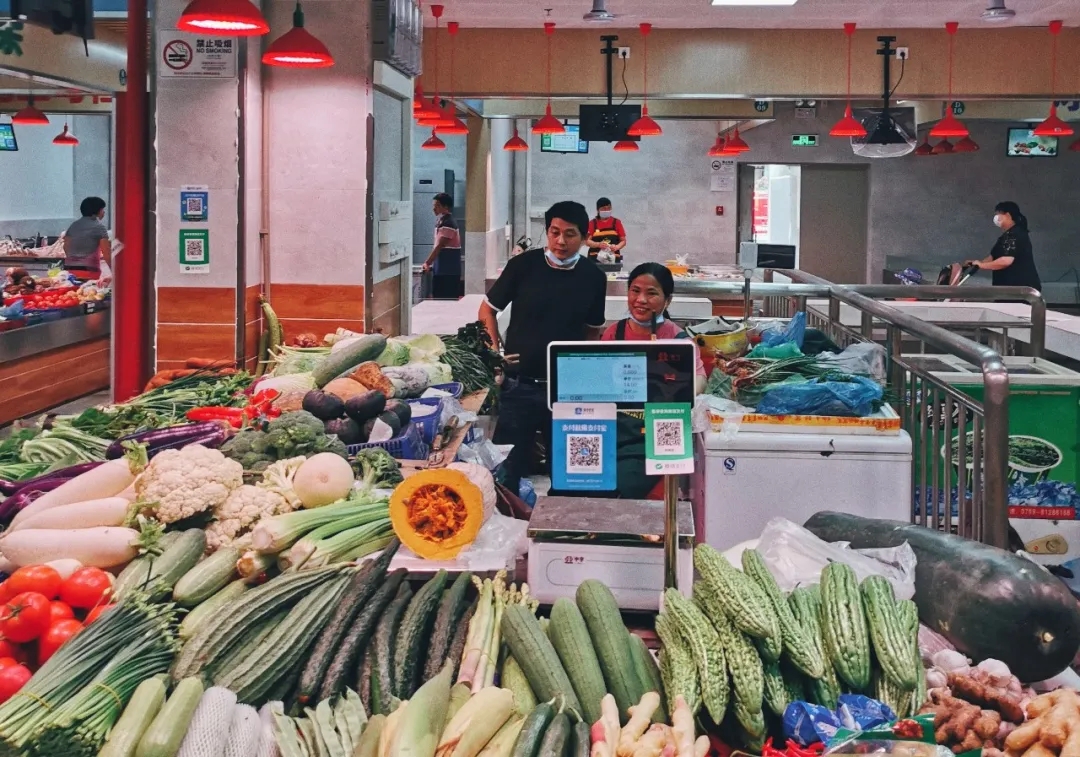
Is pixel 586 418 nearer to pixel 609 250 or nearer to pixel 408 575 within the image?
pixel 408 575

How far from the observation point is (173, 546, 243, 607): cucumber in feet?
8.21

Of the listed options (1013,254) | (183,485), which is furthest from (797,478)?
(1013,254)

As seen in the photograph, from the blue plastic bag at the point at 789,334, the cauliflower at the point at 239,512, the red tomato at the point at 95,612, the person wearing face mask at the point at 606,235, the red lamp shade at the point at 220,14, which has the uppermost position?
the red lamp shade at the point at 220,14

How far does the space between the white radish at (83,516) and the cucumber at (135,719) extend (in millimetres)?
846

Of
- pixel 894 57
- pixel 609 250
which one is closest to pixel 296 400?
pixel 894 57

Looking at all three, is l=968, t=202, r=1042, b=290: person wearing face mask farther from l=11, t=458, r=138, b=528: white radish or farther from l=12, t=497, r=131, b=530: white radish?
l=12, t=497, r=131, b=530: white radish

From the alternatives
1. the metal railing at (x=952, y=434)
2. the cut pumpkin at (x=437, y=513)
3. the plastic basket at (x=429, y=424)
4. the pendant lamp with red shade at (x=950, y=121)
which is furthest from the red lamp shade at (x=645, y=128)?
the cut pumpkin at (x=437, y=513)

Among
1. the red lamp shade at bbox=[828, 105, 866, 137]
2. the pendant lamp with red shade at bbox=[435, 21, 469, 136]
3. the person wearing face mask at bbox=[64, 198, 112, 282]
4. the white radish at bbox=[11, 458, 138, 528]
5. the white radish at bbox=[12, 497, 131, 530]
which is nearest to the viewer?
the white radish at bbox=[12, 497, 131, 530]

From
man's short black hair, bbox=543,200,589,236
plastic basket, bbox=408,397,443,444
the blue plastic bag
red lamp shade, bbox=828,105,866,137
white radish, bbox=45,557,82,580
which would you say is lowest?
white radish, bbox=45,557,82,580

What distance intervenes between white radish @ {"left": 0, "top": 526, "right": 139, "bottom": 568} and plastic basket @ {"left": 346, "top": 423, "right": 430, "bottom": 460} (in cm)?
124

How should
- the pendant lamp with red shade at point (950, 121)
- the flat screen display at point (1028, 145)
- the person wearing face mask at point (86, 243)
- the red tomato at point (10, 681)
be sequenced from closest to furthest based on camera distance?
the red tomato at point (10, 681)
the pendant lamp with red shade at point (950, 121)
the person wearing face mask at point (86, 243)
the flat screen display at point (1028, 145)

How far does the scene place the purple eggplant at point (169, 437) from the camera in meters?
3.76

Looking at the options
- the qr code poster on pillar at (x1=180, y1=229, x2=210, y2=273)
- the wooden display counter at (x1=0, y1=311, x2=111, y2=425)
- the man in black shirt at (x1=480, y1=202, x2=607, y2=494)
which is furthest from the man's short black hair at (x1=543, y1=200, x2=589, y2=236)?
the wooden display counter at (x1=0, y1=311, x2=111, y2=425)

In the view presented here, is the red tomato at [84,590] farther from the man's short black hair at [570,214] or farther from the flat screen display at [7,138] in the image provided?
the flat screen display at [7,138]
